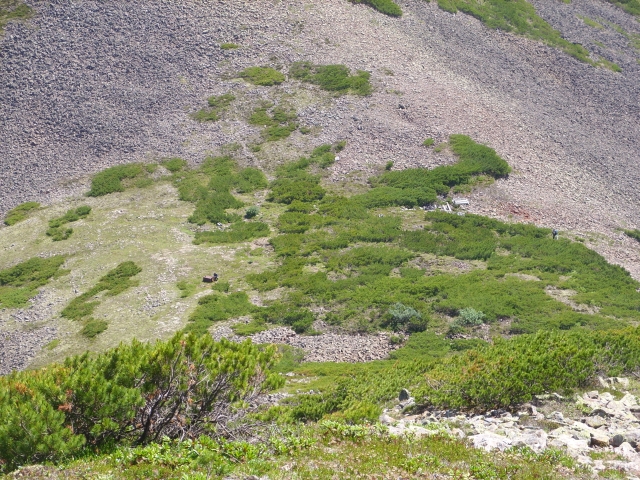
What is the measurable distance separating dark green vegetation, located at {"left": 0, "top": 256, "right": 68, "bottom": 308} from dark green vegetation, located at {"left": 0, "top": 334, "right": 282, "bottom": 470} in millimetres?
26259

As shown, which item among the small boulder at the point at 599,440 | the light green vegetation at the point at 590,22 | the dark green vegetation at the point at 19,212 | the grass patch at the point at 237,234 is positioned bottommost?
the dark green vegetation at the point at 19,212

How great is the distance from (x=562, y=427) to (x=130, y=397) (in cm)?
1076

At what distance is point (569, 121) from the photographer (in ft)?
210

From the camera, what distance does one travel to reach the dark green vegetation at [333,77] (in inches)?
2525

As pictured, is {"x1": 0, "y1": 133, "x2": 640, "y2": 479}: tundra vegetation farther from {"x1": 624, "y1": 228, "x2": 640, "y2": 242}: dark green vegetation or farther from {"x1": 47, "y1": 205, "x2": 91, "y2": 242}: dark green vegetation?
{"x1": 624, "y1": 228, "x2": 640, "y2": 242}: dark green vegetation

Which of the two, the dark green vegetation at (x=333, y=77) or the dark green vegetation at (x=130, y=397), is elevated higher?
the dark green vegetation at (x=130, y=397)

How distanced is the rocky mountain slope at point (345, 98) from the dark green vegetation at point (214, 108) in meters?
0.94

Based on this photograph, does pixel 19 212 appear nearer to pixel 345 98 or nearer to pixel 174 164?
pixel 174 164

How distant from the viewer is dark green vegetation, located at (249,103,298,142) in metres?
59.6

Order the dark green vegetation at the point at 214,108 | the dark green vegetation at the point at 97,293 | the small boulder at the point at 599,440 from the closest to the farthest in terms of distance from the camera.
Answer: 1. the small boulder at the point at 599,440
2. the dark green vegetation at the point at 97,293
3. the dark green vegetation at the point at 214,108

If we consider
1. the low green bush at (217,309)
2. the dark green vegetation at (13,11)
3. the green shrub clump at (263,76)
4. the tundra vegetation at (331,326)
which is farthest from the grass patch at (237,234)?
the dark green vegetation at (13,11)

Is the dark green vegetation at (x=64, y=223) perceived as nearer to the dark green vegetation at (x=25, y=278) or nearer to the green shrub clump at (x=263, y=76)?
the dark green vegetation at (x=25, y=278)

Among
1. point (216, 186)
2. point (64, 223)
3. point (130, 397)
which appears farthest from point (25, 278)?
point (130, 397)

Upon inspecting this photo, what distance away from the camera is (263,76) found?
2621 inches
